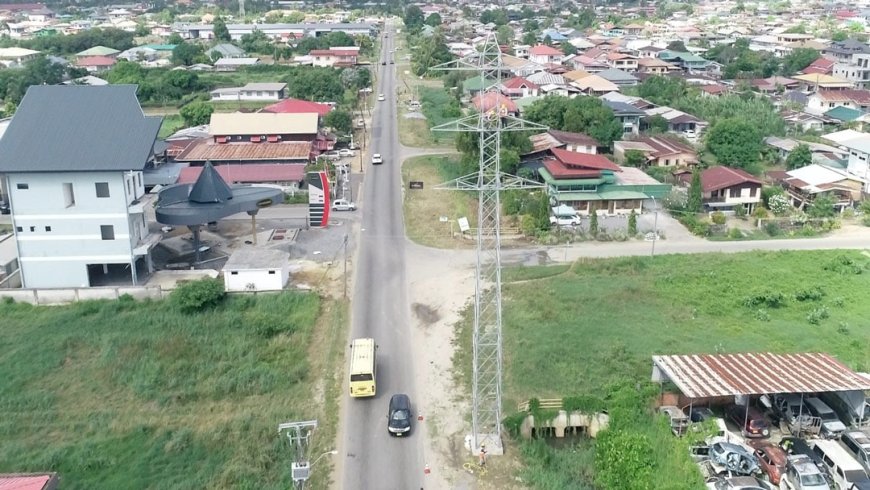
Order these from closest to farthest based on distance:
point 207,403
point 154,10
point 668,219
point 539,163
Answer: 1. point 207,403
2. point 668,219
3. point 539,163
4. point 154,10

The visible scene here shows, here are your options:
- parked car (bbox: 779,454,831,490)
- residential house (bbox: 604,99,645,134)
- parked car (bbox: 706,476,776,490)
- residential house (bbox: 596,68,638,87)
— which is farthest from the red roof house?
parked car (bbox: 779,454,831,490)

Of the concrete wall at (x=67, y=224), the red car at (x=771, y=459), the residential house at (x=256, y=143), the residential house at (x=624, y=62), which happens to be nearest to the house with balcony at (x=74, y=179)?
the concrete wall at (x=67, y=224)

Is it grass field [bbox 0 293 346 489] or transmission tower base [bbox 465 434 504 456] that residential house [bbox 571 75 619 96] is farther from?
transmission tower base [bbox 465 434 504 456]

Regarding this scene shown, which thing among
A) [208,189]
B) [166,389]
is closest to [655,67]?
[208,189]

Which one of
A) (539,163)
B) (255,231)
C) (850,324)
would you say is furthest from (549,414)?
(539,163)

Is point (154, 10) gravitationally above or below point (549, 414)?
above

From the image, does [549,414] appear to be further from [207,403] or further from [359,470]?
[207,403]

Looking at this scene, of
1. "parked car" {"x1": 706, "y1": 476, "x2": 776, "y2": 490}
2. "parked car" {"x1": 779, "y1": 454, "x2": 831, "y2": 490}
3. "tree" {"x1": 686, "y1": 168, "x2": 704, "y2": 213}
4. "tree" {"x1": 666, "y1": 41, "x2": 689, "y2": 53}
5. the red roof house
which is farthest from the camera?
"tree" {"x1": 666, "y1": 41, "x2": 689, "y2": 53}
